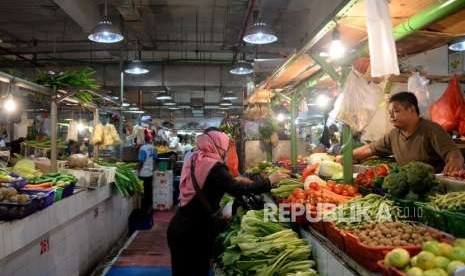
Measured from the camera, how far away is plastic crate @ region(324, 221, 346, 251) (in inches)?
104

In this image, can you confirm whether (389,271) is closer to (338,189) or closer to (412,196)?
(412,196)

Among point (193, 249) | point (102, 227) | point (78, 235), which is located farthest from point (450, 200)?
point (102, 227)

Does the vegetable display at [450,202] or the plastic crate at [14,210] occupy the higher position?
the vegetable display at [450,202]

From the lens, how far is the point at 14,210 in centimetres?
396

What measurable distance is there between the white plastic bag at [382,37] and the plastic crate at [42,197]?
355 centimetres

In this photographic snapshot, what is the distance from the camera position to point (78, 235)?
607 centimetres

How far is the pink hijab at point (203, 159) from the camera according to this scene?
410 cm

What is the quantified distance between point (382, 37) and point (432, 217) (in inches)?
45.5

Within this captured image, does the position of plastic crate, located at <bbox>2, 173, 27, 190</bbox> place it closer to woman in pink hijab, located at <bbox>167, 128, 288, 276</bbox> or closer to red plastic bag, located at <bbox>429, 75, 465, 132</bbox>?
woman in pink hijab, located at <bbox>167, 128, 288, 276</bbox>

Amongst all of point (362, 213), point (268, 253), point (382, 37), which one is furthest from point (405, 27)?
point (268, 253)

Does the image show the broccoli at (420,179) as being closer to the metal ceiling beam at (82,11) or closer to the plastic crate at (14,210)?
the plastic crate at (14,210)

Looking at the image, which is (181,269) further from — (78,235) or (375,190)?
(78,235)

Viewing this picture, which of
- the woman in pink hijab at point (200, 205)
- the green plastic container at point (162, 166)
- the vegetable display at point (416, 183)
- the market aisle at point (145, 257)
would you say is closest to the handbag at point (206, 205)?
the woman in pink hijab at point (200, 205)

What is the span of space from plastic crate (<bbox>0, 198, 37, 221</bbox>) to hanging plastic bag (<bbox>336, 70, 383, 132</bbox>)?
3.13m
